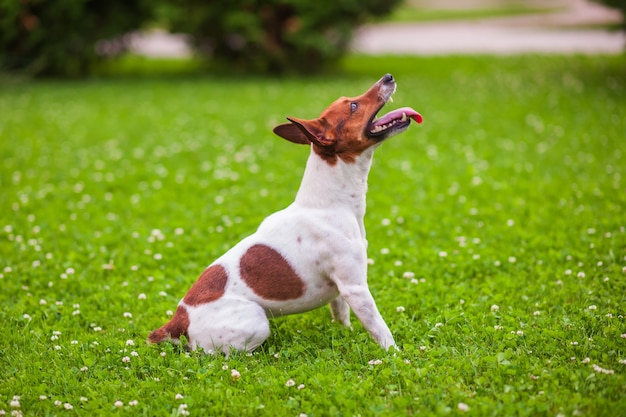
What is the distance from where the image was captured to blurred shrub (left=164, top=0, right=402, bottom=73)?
57.1ft

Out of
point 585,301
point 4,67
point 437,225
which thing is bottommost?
point 4,67

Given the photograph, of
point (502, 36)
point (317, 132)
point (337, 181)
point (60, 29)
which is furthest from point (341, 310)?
point (502, 36)

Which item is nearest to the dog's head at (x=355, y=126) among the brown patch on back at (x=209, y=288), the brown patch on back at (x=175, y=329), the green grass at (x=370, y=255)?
the brown patch on back at (x=209, y=288)

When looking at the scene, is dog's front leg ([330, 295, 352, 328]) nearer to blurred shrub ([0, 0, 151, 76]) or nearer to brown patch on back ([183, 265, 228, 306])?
brown patch on back ([183, 265, 228, 306])

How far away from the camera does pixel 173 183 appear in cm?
978

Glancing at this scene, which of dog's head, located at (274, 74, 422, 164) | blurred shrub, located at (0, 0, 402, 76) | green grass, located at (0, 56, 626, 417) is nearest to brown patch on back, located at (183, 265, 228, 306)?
green grass, located at (0, 56, 626, 417)

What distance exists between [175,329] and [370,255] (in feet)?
8.54

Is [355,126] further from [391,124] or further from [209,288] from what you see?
[209,288]

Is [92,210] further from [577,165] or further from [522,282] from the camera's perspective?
[577,165]

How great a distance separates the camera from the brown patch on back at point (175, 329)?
494cm

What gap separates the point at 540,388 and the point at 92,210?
6342 mm

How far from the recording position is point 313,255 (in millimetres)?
4867

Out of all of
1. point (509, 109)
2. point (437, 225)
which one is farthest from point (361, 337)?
point (509, 109)

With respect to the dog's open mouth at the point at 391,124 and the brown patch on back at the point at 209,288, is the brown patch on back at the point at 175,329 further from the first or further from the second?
the dog's open mouth at the point at 391,124
